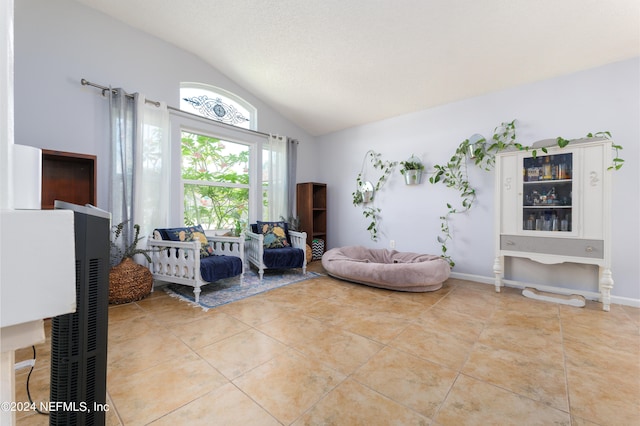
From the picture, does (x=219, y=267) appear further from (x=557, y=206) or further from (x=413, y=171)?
(x=557, y=206)

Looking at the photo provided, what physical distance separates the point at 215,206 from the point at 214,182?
0.35m

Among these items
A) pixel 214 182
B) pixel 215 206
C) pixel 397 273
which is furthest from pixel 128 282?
pixel 397 273

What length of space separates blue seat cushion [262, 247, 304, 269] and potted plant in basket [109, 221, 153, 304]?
4.36 ft

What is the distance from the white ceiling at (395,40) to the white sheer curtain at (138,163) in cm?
98

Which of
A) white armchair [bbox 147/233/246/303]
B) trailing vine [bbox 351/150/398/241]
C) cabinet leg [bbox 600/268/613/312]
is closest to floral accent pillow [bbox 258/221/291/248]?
white armchair [bbox 147/233/246/303]

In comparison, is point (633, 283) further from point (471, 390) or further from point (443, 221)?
point (471, 390)

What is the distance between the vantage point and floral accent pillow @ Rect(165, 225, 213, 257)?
300 centimetres

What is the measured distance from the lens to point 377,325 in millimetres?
2129

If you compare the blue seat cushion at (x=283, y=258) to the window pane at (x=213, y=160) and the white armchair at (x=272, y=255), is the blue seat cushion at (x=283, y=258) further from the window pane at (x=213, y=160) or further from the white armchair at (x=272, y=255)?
the window pane at (x=213, y=160)

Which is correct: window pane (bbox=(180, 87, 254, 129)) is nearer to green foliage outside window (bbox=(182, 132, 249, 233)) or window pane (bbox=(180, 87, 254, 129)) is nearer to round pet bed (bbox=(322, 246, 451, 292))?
green foliage outside window (bbox=(182, 132, 249, 233))

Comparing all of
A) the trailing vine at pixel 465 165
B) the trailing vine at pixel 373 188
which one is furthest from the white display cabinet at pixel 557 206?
the trailing vine at pixel 373 188

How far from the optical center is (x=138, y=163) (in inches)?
114

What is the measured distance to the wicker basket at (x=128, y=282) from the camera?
2.57 metres

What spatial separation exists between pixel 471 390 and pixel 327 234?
3768 mm
